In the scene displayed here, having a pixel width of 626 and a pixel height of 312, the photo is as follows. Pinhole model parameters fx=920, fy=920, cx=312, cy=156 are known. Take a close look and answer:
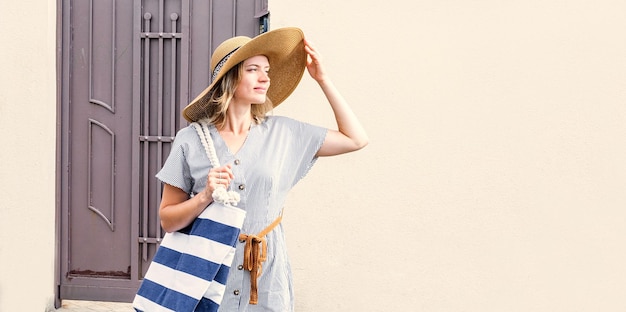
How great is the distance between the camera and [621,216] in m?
5.02

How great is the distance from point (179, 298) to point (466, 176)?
2.52 metres

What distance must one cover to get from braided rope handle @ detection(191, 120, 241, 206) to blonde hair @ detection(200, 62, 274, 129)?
0.04 meters

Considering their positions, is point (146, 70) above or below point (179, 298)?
above

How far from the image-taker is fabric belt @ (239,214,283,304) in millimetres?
2932

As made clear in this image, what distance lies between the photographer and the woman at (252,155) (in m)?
2.94

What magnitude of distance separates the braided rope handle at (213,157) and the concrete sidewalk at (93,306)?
276cm

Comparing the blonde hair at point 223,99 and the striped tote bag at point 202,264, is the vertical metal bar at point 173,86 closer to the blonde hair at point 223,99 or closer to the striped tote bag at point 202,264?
the blonde hair at point 223,99

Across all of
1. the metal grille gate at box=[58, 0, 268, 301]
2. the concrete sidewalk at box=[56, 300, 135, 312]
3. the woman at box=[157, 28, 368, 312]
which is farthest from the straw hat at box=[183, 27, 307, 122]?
the concrete sidewalk at box=[56, 300, 135, 312]

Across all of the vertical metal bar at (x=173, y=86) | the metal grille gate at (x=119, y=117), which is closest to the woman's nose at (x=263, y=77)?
the metal grille gate at (x=119, y=117)

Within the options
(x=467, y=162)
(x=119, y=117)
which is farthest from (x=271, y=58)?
(x=119, y=117)

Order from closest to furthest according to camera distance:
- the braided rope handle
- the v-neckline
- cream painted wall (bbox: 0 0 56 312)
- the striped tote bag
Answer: the braided rope handle, the striped tote bag, the v-neckline, cream painted wall (bbox: 0 0 56 312)

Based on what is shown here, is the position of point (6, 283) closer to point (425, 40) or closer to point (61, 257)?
point (61, 257)

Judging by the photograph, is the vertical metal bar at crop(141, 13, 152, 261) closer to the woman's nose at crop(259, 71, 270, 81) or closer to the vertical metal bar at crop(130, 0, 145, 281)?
the vertical metal bar at crop(130, 0, 145, 281)

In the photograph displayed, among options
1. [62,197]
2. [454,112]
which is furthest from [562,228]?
[62,197]
